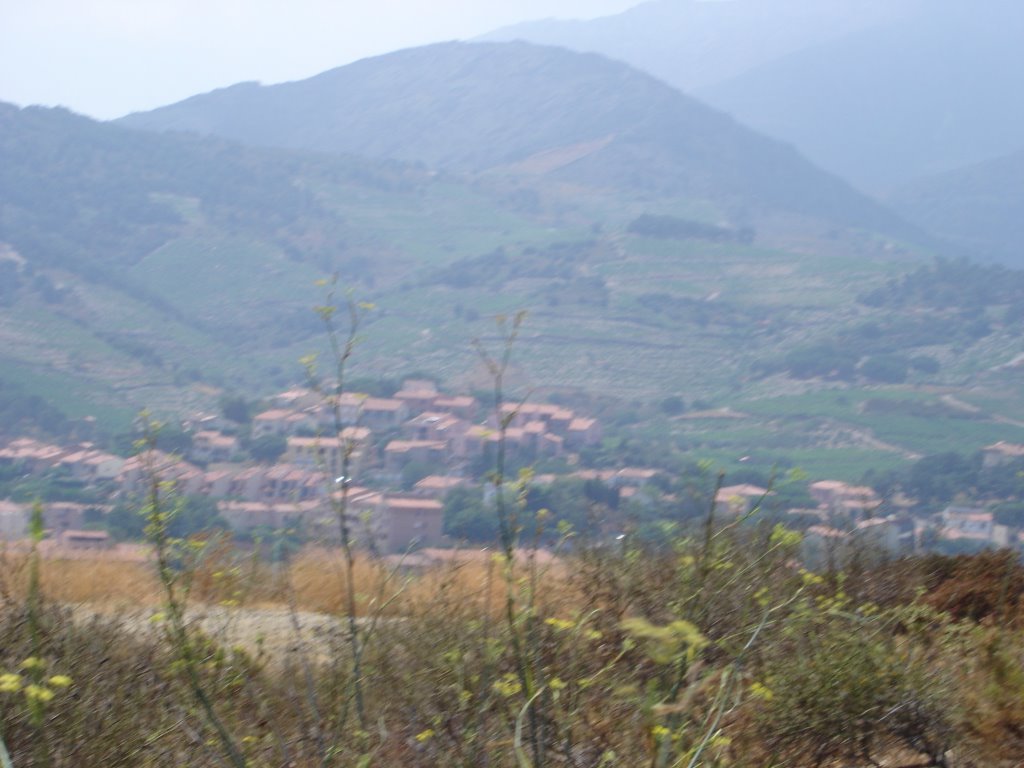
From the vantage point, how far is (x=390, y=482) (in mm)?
15219

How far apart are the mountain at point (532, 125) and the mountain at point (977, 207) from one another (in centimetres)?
524

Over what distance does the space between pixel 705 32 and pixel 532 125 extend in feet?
231

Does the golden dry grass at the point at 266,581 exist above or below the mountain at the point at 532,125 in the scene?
below

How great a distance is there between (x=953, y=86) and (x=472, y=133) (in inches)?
2212

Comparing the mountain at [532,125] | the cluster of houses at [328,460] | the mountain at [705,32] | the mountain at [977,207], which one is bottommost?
the cluster of houses at [328,460]

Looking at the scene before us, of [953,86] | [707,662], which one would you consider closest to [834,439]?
[707,662]

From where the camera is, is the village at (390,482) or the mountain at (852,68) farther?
the mountain at (852,68)

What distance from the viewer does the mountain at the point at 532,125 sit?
257ft

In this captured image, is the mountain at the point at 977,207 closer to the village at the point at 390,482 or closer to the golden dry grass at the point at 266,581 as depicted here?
the village at the point at 390,482

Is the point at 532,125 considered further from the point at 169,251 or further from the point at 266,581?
the point at 266,581

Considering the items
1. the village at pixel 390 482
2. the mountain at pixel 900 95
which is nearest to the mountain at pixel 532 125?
the mountain at pixel 900 95

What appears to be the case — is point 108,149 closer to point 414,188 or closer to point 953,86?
point 414,188

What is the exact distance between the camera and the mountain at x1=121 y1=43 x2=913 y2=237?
78250mm

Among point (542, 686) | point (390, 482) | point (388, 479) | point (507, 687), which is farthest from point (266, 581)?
point (388, 479)
